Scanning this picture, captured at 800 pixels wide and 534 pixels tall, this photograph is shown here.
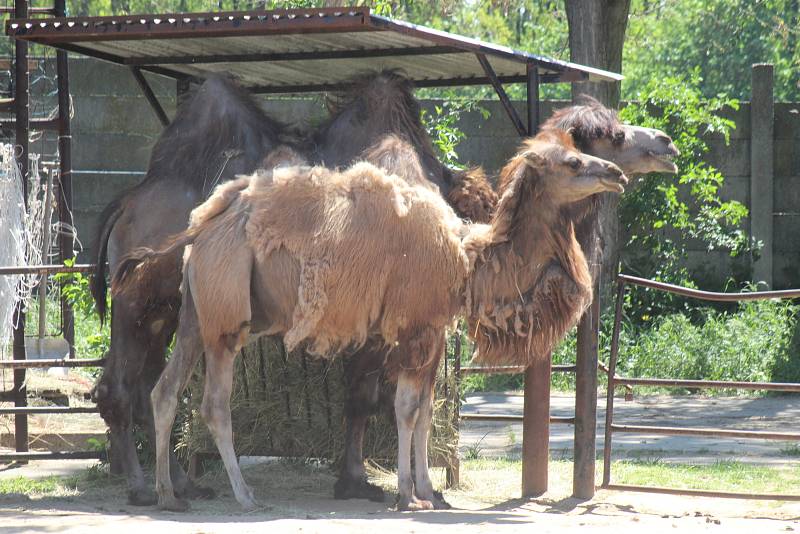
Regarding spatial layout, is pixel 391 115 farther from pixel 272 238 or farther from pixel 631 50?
pixel 631 50

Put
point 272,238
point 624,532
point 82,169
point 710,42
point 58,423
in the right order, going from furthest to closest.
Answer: point 710,42 < point 82,169 < point 58,423 < point 272,238 < point 624,532

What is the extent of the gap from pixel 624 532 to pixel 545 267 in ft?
4.79

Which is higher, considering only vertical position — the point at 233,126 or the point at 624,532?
the point at 233,126

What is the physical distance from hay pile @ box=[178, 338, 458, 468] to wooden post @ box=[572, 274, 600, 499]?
0.77 meters

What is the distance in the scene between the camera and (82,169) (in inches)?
522

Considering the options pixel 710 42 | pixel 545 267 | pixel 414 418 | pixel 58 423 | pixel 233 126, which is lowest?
pixel 58 423

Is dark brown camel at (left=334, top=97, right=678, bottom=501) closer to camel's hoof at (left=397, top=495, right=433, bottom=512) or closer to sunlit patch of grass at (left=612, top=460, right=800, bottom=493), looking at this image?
camel's hoof at (left=397, top=495, right=433, bottom=512)

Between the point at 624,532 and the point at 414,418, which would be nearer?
the point at 624,532

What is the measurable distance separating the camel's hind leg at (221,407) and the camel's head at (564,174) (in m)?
1.85

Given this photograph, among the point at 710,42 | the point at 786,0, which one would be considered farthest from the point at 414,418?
the point at 710,42

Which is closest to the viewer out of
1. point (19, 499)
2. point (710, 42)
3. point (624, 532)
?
point (624, 532)

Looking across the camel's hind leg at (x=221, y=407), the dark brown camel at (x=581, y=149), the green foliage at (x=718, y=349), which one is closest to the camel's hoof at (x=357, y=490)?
the dark brown camel at (x=581, y=149)

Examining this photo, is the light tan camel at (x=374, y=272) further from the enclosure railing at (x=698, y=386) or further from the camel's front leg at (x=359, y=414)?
the enclosure railing at (x=698, y=386)

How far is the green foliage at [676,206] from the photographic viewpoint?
12.6 metres
